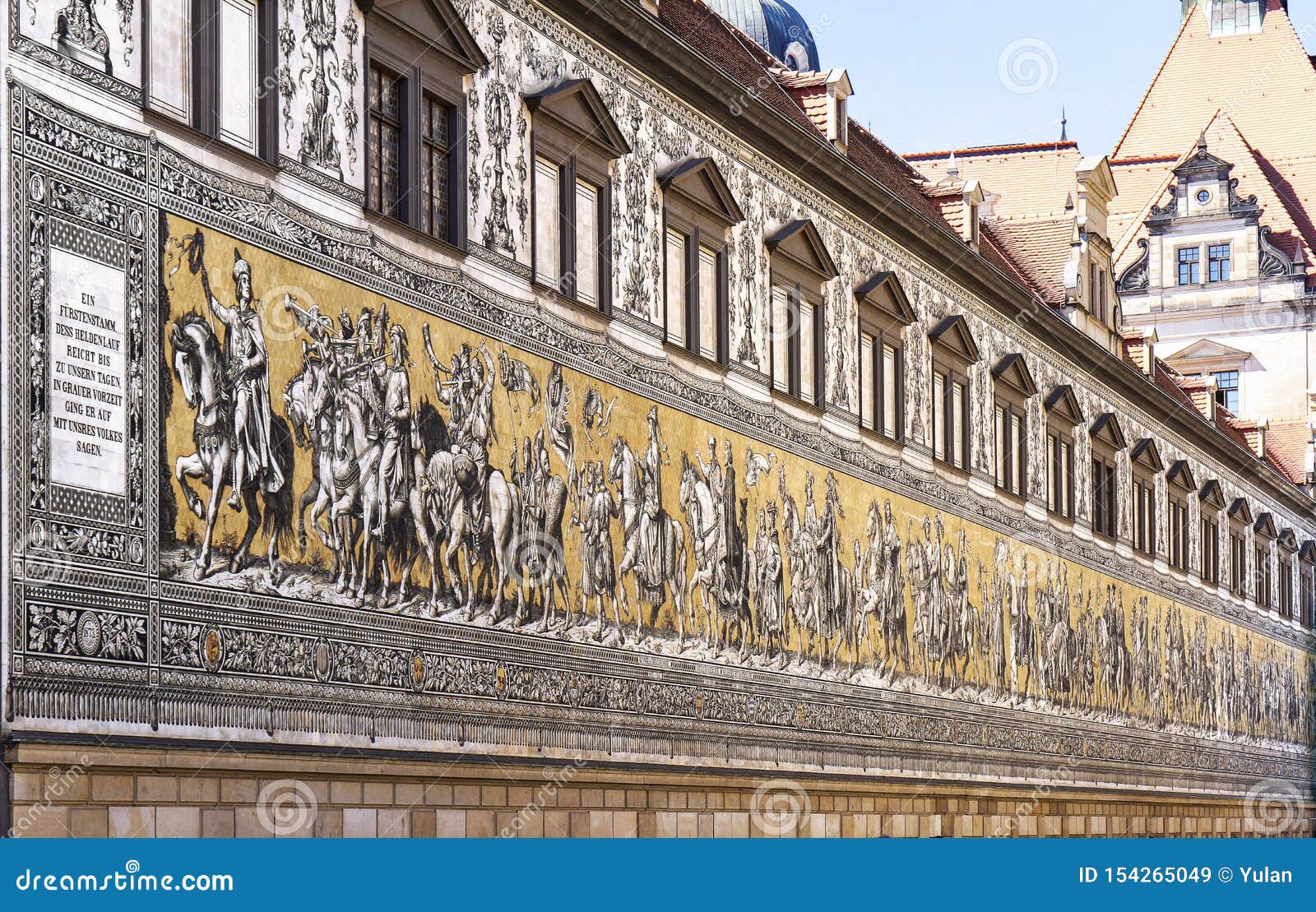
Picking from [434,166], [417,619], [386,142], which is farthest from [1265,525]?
[417,619]

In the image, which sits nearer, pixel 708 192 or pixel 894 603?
pixel 708 192

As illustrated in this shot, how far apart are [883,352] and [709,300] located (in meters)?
4.68

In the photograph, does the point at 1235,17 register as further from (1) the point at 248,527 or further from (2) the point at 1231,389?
(1) the point at 248,527

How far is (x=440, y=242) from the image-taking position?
14.0m

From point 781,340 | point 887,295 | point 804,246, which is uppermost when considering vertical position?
point 804,246

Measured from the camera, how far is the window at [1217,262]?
48.1m

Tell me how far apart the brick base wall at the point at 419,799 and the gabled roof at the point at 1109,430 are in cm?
880

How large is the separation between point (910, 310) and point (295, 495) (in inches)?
497

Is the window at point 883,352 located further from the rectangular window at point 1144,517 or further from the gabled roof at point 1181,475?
the gabled roof at point 1181,475

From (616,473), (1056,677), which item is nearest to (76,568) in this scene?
(616,473)

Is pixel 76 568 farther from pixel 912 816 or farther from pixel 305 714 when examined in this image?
pixel 912 816

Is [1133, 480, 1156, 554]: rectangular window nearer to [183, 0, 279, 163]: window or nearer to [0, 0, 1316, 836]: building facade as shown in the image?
[0, 0, 1316, 836]: building facade

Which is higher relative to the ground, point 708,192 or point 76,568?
point 708,192

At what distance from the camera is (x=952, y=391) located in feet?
82.4
